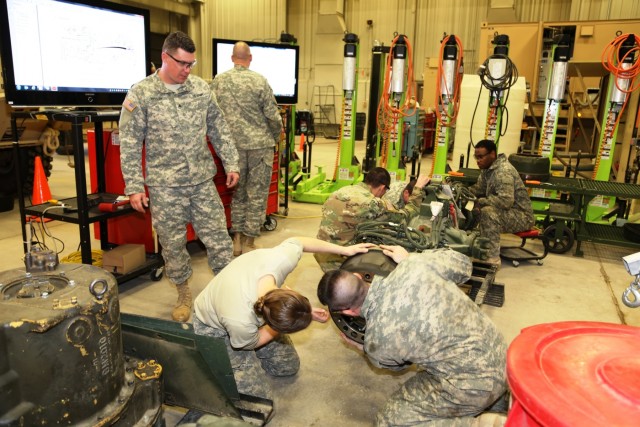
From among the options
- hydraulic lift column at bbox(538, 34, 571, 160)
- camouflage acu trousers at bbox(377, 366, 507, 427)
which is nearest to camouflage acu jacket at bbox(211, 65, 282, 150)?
camouflage acu trousers at bbox(377, 366, 507, 427)

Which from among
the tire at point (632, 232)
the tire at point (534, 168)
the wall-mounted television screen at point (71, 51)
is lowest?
the tire at point (632, 232)

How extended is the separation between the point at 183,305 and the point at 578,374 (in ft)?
9.43

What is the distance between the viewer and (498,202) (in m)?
4.80

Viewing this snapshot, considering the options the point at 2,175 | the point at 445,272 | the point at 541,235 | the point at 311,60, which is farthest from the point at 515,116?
the point at 311,60

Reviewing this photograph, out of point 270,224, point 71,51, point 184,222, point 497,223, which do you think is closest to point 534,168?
point 497,223

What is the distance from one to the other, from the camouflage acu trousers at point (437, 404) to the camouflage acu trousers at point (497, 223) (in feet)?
8.93

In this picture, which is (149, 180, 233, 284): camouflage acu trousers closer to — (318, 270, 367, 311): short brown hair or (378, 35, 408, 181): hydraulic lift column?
(318, 270, 367, 311): short brown hair

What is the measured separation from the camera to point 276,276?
7.82 feet

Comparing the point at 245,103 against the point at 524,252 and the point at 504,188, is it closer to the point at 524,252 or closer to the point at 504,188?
the point at 504,188

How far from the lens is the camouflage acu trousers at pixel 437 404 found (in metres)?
2.17

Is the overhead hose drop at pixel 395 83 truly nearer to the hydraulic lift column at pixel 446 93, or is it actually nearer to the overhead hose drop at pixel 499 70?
the hydraulic lift column at pixel 446 93

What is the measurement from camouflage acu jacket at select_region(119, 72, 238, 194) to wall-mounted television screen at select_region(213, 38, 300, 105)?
9.88 ft

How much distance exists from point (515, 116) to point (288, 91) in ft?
13.1

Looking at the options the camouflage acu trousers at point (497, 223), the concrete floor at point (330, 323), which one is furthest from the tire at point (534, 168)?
the concrete floor at point (330, 323)
